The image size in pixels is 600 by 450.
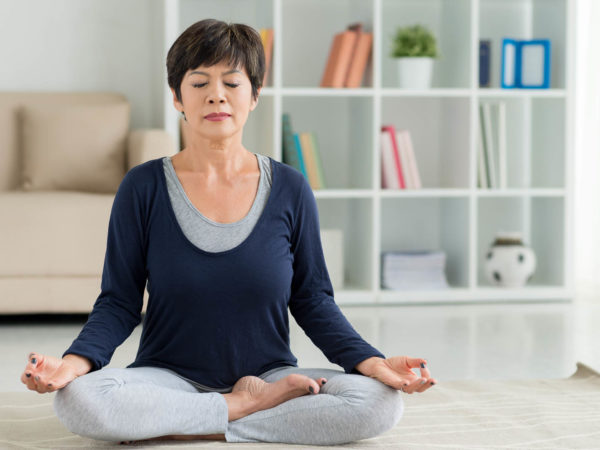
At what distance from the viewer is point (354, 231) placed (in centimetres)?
371

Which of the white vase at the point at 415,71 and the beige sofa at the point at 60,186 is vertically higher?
the white vase at the point at 415,71

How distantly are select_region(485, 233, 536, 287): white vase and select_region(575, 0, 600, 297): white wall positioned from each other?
419 millimetres

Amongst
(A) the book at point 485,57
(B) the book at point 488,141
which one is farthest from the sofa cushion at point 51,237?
(A) the book at point 485,57

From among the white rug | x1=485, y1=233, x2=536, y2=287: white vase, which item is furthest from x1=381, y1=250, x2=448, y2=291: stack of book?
the white rug

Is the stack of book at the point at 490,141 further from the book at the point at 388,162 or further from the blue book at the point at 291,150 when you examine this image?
the blue book at the point at 291,150

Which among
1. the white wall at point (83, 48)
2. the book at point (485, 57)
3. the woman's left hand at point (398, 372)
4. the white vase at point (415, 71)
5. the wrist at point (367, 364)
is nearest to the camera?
the woman's left hand at point (398, 372)

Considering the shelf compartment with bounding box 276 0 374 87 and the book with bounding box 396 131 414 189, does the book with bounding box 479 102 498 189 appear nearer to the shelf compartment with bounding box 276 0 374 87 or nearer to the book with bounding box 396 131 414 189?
the book with bounding box 396 131 414 189

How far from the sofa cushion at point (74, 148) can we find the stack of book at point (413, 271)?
3.47 feet

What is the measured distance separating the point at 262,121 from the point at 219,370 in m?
2.12

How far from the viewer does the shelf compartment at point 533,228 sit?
11.9ft

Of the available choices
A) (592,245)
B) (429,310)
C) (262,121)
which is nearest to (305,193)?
(429,310)

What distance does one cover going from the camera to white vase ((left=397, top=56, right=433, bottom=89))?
344 centimetres

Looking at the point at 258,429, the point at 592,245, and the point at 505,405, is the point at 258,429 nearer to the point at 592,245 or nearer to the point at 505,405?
the point at 505,405

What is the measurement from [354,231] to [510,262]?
62 cm
